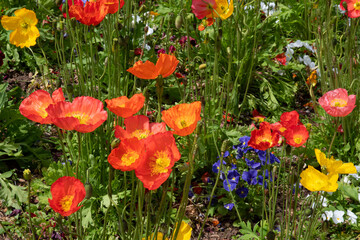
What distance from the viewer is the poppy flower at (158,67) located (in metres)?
1.34

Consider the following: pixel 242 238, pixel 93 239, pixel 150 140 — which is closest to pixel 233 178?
pixel 242 238

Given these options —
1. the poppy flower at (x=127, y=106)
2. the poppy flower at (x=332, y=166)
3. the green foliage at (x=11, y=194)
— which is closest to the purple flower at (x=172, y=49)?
the green foliage at (x=11, y=194)

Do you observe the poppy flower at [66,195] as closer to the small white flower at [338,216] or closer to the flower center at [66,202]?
the flower center at [66,202]

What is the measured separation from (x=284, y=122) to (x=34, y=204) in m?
1.53

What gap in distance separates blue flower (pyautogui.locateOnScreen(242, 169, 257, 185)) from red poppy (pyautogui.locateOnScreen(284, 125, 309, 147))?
67 cm

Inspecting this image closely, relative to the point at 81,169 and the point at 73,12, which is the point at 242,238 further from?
the point at 73,12

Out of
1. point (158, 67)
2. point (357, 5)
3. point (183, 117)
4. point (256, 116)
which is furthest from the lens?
point (256, 116)

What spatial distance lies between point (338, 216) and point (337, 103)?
738 mm

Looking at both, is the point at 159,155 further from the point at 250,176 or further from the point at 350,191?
the point at 350,191

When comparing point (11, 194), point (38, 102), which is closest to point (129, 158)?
point (38, 102)

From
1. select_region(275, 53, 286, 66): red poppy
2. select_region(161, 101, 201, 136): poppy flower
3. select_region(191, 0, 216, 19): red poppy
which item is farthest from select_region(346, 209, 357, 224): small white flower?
select_region(275, 53, 286, 66): red poppy

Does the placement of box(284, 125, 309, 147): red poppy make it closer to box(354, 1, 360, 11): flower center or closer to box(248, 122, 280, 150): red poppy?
box(248, 122, 280, 150): red poppy

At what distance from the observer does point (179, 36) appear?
388cm

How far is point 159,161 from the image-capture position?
1080 millimetres
